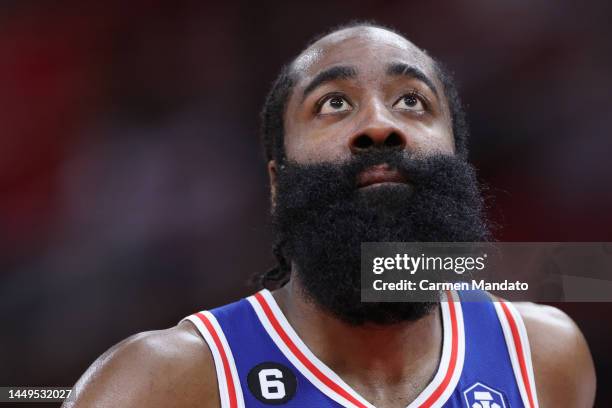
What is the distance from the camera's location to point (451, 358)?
8.89ft

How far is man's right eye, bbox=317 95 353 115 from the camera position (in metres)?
2.75

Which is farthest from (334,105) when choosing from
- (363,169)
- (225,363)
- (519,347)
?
(519,347)

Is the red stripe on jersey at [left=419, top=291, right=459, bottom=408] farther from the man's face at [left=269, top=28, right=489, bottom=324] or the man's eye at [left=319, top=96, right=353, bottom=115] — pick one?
the man's eye at [left=319, top=96, right=353, bottom=115]

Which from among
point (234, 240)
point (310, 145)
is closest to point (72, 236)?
point (234, 240)

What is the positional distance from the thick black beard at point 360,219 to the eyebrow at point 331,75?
0.30 metres

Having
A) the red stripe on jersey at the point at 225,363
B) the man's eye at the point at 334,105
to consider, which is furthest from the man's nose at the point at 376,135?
the red stripe on jersey at the point at 225,363

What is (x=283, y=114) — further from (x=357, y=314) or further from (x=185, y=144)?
(x=185, y=144)

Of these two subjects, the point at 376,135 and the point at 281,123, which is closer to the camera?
the point at 376,135

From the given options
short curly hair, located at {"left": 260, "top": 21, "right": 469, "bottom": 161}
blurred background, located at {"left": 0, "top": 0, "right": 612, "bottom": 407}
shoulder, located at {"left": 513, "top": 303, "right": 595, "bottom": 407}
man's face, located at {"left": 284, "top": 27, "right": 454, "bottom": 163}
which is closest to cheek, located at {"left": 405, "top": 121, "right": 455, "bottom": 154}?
man's face, located at {"left": 284, "top": 27, "right": 454, "bottom": 163}

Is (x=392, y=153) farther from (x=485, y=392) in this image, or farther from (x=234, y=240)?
(x=234, y=240)

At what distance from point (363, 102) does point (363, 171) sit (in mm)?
288

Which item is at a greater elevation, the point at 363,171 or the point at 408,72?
the point at 408,72

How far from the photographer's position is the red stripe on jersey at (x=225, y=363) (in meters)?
2.44

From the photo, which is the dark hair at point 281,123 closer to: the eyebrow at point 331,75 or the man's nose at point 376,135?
the eyebrow at point 331,75
